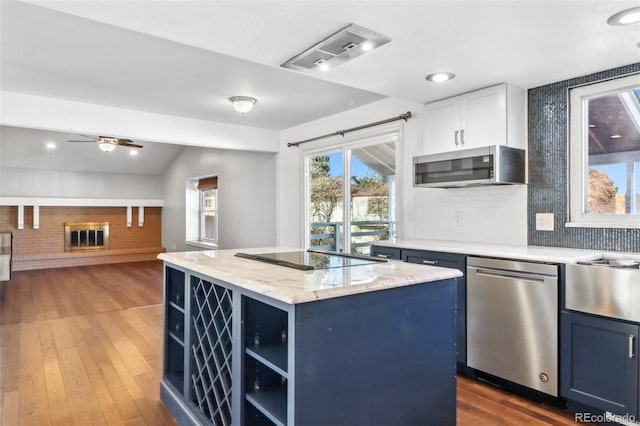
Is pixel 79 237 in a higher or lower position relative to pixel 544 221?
lower

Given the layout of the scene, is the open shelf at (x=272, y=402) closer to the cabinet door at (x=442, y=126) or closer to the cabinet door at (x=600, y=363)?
the cabinet door at (x=600, y=363)

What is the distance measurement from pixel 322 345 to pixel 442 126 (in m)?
2.49

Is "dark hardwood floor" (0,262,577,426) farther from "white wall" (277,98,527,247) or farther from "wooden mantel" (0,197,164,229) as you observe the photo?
"wooden mantel" (0,197,164,229)

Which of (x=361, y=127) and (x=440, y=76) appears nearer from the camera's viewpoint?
(x=440, y=76)

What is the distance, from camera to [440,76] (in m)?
2.83

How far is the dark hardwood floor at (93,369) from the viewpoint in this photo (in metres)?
2.34

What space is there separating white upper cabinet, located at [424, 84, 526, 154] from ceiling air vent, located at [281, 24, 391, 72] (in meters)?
1.20

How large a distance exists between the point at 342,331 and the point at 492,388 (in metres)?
1.77

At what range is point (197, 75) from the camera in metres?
3.40

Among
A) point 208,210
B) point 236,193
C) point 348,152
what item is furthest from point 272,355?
point 208,210

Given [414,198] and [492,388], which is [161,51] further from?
[492,388]

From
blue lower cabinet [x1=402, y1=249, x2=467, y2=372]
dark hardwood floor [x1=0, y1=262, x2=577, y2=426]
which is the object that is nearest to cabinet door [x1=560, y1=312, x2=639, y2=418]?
dark hardwood floor [x1=0, y1=262, x2=577, y2=426]

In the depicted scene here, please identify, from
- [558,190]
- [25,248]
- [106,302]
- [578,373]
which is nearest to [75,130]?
[106,302]

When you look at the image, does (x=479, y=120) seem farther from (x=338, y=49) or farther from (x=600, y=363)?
(x=600, y=363)
